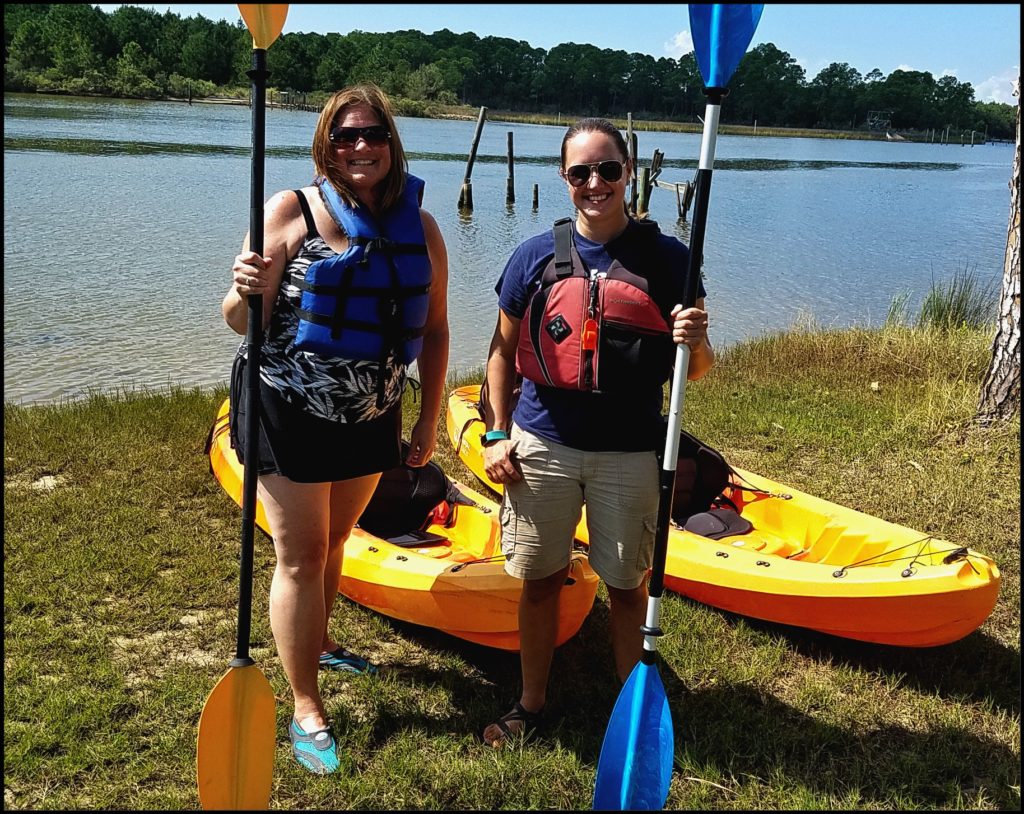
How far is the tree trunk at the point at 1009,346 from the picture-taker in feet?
17.5

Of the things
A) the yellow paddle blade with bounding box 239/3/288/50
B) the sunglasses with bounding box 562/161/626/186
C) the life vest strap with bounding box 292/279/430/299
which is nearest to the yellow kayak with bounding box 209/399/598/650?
the life vest strap with bounding box 292/279/430/299

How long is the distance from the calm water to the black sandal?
5855 mm

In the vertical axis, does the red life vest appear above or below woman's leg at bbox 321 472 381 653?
above

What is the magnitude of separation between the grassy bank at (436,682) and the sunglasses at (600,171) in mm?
1759

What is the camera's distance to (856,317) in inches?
524

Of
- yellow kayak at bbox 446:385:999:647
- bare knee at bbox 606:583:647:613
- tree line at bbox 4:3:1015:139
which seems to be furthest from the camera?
tree line at bbox 4:3:1015:139

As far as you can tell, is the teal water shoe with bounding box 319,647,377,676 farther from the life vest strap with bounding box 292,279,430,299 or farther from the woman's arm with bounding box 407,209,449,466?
the life vest strap with bounding box 292,279,430,299

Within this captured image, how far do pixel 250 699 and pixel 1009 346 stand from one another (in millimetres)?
4794

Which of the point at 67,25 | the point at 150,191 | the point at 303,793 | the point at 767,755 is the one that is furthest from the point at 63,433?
the point at 67,25

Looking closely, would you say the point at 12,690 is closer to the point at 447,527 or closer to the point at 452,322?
the point at 447,527

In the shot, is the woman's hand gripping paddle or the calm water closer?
the woman's hand gripping paddle

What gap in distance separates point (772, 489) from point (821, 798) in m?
1.93

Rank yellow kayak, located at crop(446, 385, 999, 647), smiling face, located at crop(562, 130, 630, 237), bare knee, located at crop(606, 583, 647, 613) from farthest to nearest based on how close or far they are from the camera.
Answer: yellow kayak, located at crop(446, 385, 999, 647) < bare knee, located at crop(606, 583, 647, 613) < smiling face, located at crop(562, 130, 630, 237)

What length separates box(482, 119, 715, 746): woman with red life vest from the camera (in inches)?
99.4
